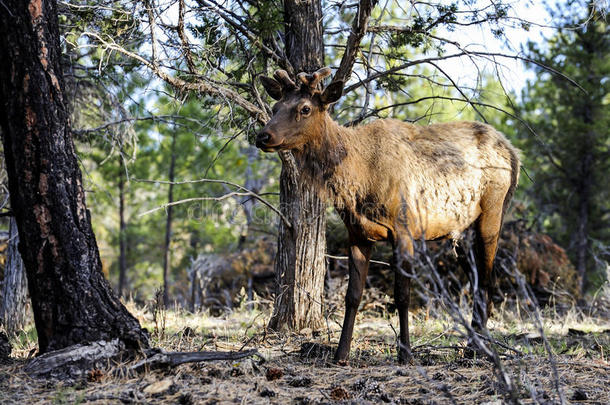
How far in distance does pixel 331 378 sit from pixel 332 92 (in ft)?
8.76

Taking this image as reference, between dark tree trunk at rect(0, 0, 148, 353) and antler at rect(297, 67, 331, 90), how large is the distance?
7.31 feet

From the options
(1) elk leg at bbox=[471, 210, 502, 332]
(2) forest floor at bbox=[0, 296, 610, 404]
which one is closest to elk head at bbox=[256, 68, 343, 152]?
(2) forest floor at bbox=[0, 296, 610, 404]

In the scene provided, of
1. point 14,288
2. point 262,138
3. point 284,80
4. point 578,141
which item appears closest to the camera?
point 262,138

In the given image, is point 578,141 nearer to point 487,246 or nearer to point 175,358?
point 487,246

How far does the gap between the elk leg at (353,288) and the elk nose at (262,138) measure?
148 cm

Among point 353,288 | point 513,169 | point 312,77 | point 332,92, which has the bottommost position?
point 353,288

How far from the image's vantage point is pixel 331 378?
Answer: 4.40 m

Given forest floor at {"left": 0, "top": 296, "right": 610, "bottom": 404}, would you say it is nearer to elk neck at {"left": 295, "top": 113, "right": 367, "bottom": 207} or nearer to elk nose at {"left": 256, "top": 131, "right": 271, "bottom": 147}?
elk neck at {"left": 295, "top": 113, "right": 367, "bottom": 207}

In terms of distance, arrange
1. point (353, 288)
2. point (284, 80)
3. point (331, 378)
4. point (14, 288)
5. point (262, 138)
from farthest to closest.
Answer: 1. point (14, 288)
2. point (353, 288)
3. point (284, 80)
4. point (262, 138)
5. point (331, 378)

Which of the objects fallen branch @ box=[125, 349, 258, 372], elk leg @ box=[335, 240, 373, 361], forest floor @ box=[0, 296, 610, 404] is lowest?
forest floor @ box=[0, 296, 610, 404]

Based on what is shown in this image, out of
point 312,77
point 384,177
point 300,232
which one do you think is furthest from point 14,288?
point 384,177

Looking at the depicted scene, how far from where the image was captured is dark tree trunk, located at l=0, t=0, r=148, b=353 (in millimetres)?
3988

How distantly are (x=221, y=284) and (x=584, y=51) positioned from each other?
11902mm

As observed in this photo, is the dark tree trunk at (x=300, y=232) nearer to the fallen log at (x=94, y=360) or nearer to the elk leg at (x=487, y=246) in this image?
the elk leg at (x=487, y=246)
